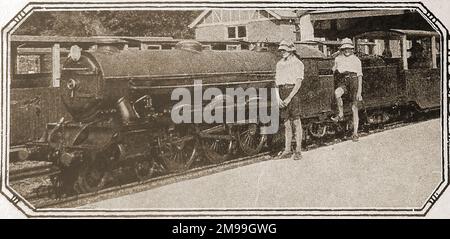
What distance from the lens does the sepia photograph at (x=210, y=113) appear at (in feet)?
13.6

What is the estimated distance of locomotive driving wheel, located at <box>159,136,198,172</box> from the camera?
4.28 meters

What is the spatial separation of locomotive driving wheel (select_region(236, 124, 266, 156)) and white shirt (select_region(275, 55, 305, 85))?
429 mm

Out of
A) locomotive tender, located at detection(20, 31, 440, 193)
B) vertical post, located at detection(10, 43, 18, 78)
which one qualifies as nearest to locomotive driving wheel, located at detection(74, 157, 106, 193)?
locomotive tender, located at detection(20, 31, 440, 193)

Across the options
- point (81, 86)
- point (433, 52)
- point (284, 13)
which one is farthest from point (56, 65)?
point (433, 52)

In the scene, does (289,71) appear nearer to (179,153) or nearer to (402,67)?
(179,153)

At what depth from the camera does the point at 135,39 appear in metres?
4.32

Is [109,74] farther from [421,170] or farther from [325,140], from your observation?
[421,170]

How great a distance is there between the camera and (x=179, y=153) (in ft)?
14.3

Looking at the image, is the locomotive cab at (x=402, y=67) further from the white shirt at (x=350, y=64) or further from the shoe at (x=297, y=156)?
the shoe at (x=297, y=156)

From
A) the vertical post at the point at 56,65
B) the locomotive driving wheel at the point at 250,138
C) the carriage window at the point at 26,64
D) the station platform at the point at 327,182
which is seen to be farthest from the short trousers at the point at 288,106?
the carriage window at the point at 26,64

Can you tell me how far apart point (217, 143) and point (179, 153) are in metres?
0.34

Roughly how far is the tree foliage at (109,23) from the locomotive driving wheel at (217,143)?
78cm
